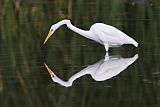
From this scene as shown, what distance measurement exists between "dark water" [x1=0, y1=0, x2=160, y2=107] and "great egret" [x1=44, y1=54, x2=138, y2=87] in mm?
74

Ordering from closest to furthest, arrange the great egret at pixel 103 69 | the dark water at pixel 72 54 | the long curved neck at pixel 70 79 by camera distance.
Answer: the dark water at pixel 72 54
the long curved neck at pixel 70 79
the great egret at pixel 103 69

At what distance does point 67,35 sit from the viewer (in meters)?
9.89

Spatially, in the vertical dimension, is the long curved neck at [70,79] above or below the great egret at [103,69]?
below

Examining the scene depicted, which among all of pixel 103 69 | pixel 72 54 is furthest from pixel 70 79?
pixel 72 54

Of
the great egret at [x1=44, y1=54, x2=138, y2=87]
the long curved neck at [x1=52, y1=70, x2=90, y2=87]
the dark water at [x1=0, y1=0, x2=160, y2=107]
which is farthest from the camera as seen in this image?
the great egret at [x1=44, y1=54, x2=138, y2=87]

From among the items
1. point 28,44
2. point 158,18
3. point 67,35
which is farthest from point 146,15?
point 28,44

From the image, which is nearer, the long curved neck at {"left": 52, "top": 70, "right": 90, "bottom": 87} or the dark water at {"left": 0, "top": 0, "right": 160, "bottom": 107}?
the dark water at {"left": 0, "top": 0, "right": 160, "bottom": 107}

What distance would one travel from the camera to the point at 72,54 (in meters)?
8.34

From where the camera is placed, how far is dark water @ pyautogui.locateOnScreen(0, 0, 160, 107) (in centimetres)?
635

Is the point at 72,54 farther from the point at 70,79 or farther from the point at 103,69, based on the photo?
the point at 70,79

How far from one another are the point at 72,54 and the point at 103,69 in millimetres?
957

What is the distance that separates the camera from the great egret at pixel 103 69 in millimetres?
7066

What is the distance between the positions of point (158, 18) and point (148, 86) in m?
4.25

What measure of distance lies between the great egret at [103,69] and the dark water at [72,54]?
0.24 ft
